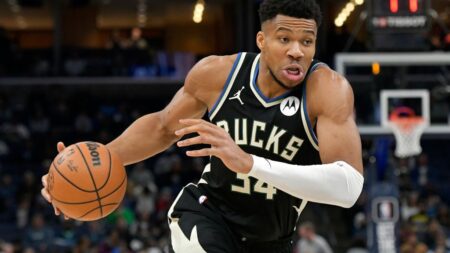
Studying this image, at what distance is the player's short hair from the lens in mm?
4332

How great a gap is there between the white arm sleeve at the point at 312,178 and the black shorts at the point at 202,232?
2.09ft

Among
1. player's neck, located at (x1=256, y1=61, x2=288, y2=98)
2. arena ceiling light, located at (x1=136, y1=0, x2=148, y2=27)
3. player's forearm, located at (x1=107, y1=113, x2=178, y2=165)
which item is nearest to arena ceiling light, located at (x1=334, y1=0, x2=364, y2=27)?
arena ceiling light, located at (x1=136, y1=0, x2=148, y2=27)

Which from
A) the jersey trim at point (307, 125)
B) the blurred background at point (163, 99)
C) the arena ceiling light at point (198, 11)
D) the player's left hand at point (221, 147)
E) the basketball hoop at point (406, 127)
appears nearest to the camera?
the player's left hand at point (221, 147)

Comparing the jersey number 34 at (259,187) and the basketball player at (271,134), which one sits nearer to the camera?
the basketball player at (271,134)

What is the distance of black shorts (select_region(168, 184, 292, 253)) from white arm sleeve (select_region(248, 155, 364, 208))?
0.64 meters

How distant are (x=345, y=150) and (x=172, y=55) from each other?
17.6m

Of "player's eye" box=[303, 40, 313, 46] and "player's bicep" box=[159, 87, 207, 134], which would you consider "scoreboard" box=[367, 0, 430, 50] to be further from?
"player's eye" box=[303, 40, 313, 46]

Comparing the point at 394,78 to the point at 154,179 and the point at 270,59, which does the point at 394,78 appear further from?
the point at 270,59

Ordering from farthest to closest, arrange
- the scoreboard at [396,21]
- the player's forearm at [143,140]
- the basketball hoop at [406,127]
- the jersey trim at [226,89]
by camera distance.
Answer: the basketball hoop at [406,127] → the scoreboard at [396,21] → the player's forearm at [143,140] → the jersey trim at [226,89]

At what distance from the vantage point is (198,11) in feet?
82.9

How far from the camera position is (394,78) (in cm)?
1314

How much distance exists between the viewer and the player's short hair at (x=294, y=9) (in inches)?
171

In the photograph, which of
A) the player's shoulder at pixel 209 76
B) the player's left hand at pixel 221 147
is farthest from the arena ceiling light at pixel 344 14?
the player's left hand at pixel 221 147

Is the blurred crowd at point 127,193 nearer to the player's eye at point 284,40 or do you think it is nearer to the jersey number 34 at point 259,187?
the jersey number 34 at point 259,187
